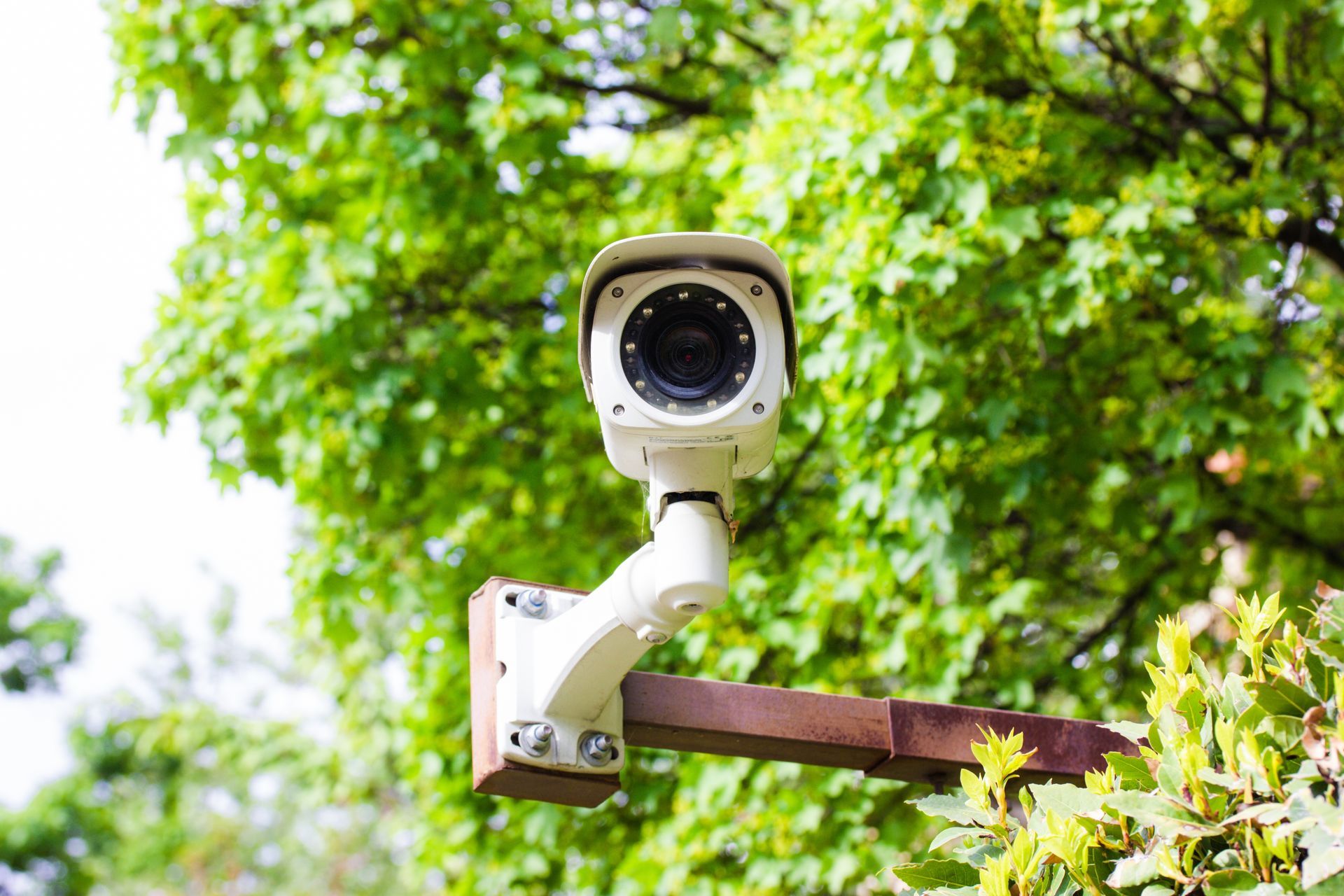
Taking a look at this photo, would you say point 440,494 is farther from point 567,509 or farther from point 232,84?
point 232,84

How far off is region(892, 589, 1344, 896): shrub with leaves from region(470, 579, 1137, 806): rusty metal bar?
47 cm

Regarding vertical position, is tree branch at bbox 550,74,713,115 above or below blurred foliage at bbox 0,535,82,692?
below

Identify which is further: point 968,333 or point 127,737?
point 127,737

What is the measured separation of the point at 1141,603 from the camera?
16.6ft

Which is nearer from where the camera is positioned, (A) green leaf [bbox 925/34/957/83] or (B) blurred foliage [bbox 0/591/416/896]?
(A) green leaf [bbox 925/34/957/83]

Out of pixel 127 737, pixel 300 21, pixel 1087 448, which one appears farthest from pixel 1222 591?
pixel 127 737

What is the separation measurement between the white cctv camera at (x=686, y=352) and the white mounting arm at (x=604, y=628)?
3 centimetres

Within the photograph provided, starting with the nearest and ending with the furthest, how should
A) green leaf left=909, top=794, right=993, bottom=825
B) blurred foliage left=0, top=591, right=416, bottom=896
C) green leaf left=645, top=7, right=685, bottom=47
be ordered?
1. green leaf left=909, top=794, right=993, bottom=825
2. green leaf left=645, top=7, right=685, bottom=47
3. blurred foliage left=0, top=591, right=416, bottom=896

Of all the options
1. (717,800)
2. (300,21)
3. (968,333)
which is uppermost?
(300,21)

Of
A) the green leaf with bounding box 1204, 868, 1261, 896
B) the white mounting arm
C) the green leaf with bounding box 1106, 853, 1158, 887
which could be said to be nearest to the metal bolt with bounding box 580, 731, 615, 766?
the white mounting arm

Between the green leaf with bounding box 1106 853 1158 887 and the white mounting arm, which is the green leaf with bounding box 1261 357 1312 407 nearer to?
the white mounting arm

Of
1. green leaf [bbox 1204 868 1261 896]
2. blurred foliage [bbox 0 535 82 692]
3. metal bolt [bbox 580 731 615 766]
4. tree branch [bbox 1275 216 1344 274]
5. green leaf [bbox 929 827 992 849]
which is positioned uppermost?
blurred foliage [bbox 0 535 82 692]

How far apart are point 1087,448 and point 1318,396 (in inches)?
28.8

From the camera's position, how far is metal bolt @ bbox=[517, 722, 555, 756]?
205cm
